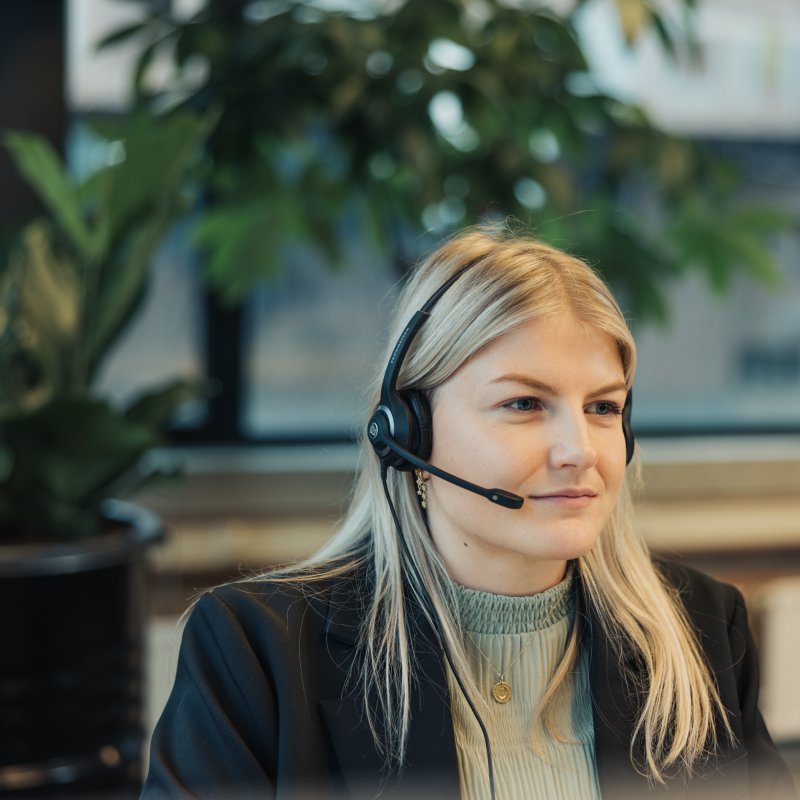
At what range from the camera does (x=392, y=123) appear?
1.92m

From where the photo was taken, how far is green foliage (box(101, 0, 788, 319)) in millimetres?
1936

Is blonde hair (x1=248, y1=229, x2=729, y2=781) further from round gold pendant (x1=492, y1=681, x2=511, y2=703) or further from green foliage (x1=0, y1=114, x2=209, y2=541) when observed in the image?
green foliage (x1=0, y1=114, x2=209, y2=541)

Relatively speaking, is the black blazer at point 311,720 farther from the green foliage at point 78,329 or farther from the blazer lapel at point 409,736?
the green foliage at point 78,329

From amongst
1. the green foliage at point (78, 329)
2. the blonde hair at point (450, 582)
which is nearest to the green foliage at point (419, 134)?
the green foliage at point (78, 329)

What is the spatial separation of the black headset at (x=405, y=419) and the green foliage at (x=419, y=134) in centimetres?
78

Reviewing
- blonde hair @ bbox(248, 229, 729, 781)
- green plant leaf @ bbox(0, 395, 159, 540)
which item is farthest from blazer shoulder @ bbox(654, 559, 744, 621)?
green plant leaf @ bbox(0, 395, 159, 540)

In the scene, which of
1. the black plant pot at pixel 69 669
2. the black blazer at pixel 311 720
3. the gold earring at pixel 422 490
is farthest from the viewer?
the black plant pot at pixel 69 669

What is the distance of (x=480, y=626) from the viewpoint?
1166 mm

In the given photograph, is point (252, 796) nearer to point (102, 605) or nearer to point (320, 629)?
point (320, 629)

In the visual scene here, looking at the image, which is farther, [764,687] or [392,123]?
[764,687]

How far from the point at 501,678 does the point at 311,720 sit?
0.65ft

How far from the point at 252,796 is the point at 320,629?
0.62ft

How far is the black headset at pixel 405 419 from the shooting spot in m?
1.14

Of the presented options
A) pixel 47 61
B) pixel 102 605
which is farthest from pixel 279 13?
pixel 102 605
